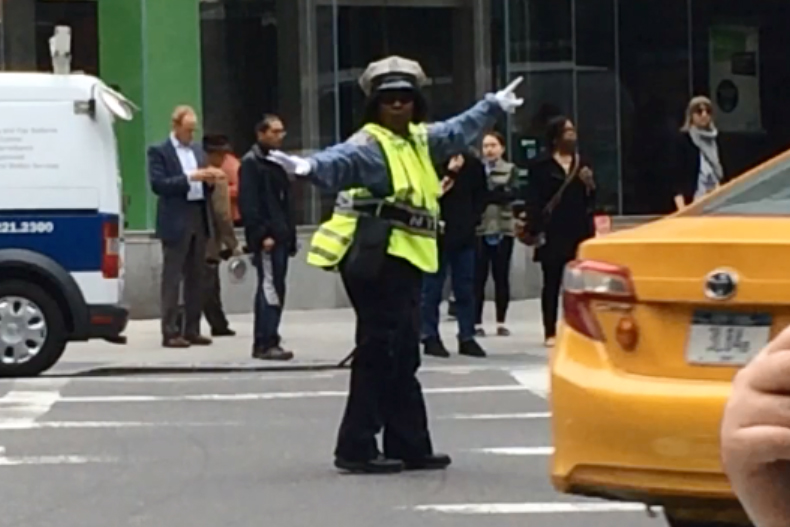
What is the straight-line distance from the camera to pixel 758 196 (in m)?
6.38

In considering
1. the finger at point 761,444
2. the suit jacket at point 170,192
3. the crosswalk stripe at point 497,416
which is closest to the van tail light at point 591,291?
the finger at point 761,444

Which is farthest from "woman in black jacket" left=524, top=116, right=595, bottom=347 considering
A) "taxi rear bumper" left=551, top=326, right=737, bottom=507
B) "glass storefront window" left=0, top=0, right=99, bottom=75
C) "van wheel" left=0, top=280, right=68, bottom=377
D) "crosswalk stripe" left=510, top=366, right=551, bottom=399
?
"taxi rear bumper" left=551, top=326, right=737, bottom=507

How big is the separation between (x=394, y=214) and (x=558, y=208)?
263 inches

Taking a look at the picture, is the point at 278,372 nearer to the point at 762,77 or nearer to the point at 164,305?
the point at 164,305

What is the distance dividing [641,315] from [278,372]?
859 centimetres

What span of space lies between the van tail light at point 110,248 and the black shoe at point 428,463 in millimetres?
Answer: 5168

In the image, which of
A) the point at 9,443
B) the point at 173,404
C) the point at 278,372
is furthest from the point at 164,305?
the point at 9,443

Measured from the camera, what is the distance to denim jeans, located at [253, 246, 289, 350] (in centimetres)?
1459

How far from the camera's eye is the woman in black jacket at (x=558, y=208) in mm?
15211

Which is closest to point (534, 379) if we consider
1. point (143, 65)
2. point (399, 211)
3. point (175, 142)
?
point (175, 142)

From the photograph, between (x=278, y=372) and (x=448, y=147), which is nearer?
(x=448, y=147)

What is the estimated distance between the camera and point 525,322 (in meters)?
18.1

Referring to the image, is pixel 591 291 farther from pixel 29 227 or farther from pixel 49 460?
pixel 29 227

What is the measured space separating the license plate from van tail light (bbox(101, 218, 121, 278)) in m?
8.29
